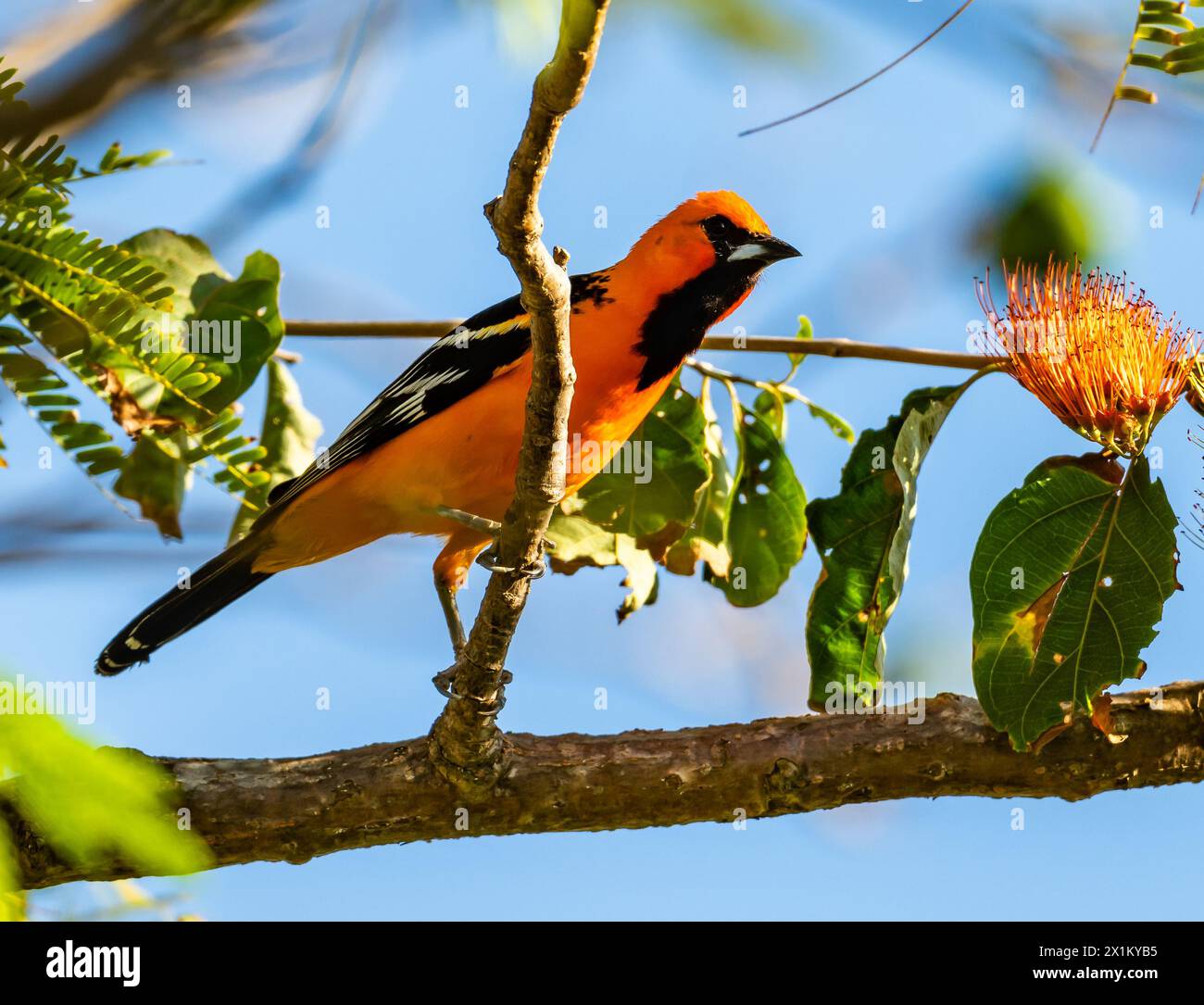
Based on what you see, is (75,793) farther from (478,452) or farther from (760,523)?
(760,523)

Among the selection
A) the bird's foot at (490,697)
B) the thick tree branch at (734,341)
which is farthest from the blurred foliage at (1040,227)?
the bird's foot at (490,697)

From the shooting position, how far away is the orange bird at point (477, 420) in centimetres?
562

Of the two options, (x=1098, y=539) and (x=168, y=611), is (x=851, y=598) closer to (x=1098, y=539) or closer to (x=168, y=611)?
(x=1098, y=539)

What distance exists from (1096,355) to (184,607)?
13.6 feet

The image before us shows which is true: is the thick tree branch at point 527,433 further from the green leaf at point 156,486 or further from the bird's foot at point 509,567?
the green leaf at point 156,486

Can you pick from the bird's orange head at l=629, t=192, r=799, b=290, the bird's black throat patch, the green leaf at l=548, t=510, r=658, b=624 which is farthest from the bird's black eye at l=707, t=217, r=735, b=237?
the green leaf at l=548, t=510, r=658, b=624

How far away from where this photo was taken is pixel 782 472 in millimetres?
6273

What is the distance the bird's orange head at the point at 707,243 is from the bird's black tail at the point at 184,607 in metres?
2.32

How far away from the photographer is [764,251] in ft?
20.6

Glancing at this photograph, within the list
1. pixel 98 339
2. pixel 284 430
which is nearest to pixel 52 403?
pixel 98 339

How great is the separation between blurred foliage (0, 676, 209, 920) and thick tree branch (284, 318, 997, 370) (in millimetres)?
4990
